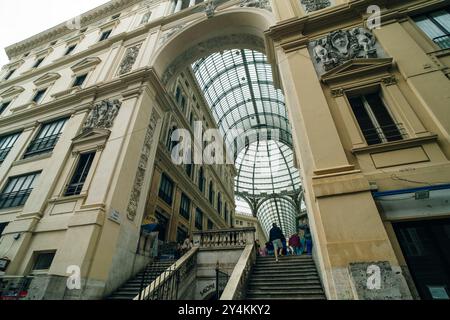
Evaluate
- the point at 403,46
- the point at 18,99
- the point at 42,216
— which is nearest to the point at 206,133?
the point at 18,99

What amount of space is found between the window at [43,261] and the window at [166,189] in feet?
21.4

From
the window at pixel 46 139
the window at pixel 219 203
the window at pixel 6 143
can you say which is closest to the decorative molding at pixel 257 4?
the window at pixel 46 139

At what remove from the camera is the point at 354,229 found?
4812mm

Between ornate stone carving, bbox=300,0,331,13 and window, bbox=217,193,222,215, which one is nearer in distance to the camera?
ornate stone carving, bbox=300,0,331,13

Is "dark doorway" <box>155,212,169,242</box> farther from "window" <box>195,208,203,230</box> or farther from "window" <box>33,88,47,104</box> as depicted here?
"window" <box>33,88,47,104</box>

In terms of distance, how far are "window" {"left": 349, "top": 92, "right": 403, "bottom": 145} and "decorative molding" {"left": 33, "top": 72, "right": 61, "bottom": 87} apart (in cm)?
1982

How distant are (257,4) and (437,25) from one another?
27.9ft

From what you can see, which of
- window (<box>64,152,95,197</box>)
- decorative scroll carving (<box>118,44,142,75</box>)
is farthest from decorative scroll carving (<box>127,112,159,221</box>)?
decorative scroll carving (<box>118,44,142,75</box>)

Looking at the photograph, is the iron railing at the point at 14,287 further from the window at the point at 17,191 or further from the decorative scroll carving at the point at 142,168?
the window at the point at 17,191

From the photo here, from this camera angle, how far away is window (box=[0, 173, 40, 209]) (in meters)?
10.4

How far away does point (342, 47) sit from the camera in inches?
317

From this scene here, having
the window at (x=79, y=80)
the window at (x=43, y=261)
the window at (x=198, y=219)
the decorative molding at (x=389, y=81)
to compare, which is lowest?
the window at (x=43, y=261)

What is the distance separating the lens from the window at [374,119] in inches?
244

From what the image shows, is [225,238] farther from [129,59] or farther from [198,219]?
[129,59]
